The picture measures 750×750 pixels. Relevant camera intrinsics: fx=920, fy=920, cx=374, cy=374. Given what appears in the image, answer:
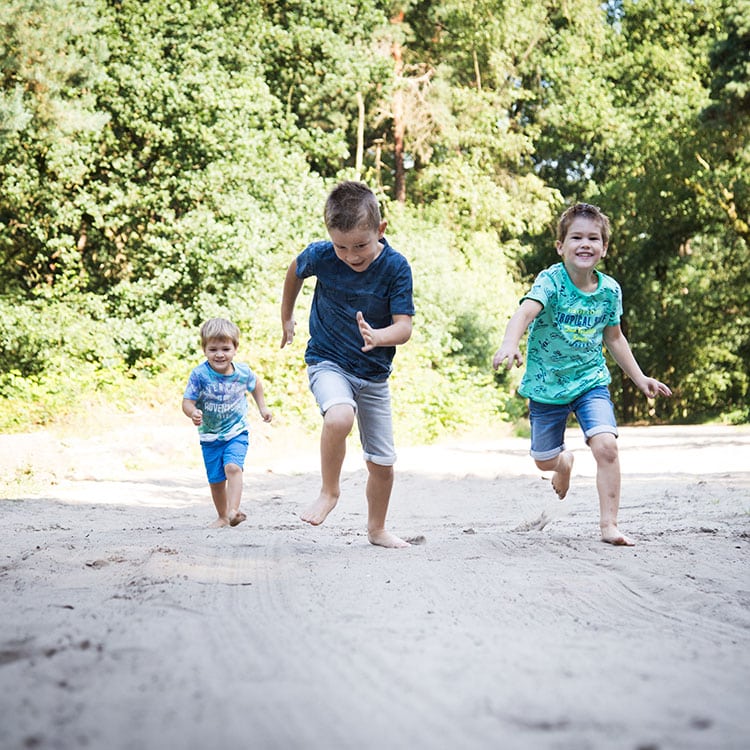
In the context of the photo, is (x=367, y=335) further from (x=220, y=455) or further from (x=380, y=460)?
(x=220, y=455)

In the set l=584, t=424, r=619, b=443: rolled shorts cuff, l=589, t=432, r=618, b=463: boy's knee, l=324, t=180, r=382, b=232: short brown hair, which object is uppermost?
l=324, t=180, r=382, b=232: short brown hair

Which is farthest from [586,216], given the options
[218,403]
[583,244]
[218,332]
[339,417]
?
[218,403]

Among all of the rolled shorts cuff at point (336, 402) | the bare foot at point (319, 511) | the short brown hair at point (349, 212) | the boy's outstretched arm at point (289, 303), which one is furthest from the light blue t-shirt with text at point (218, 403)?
the short brown hair at point (349, 212)

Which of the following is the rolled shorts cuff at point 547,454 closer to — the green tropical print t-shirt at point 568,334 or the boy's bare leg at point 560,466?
the boy's bare leg at point 560,466

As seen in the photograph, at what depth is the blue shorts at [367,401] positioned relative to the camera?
4.90 meters

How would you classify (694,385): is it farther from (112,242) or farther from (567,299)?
(567,299)

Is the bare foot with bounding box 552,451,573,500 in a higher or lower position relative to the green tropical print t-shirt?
lower

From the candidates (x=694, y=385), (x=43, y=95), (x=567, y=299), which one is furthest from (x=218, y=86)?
(x=694, y=385)

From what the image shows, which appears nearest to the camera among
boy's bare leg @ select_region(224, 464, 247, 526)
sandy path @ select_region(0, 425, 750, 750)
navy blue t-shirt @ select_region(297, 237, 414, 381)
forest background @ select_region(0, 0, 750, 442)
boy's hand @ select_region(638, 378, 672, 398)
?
sandy path @ select_region(0, 425, 750, 750)

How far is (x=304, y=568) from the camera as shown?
4.14 m

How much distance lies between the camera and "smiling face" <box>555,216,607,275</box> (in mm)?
5301

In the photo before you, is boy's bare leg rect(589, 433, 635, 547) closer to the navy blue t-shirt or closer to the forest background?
the navy blue t-shirt

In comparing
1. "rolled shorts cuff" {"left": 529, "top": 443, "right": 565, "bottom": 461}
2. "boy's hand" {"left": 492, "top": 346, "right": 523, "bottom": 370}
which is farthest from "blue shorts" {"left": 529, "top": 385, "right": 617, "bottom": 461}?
"boy's hand" {"left": 492, "top": 346, "right": 523, "bottom": 370}

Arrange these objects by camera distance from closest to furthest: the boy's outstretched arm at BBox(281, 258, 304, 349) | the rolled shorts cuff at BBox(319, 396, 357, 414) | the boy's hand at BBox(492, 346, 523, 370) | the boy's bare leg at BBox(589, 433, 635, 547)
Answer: the boy's hand at BBox(492, 346, 523, 370), the rolled shorts cuff at BBox(319, 396, 357, 414), the boy's bare leg at BBox(589, 433, 635, 547), the boy's outstretched arm at BBox(281, 258, 304, 349)
